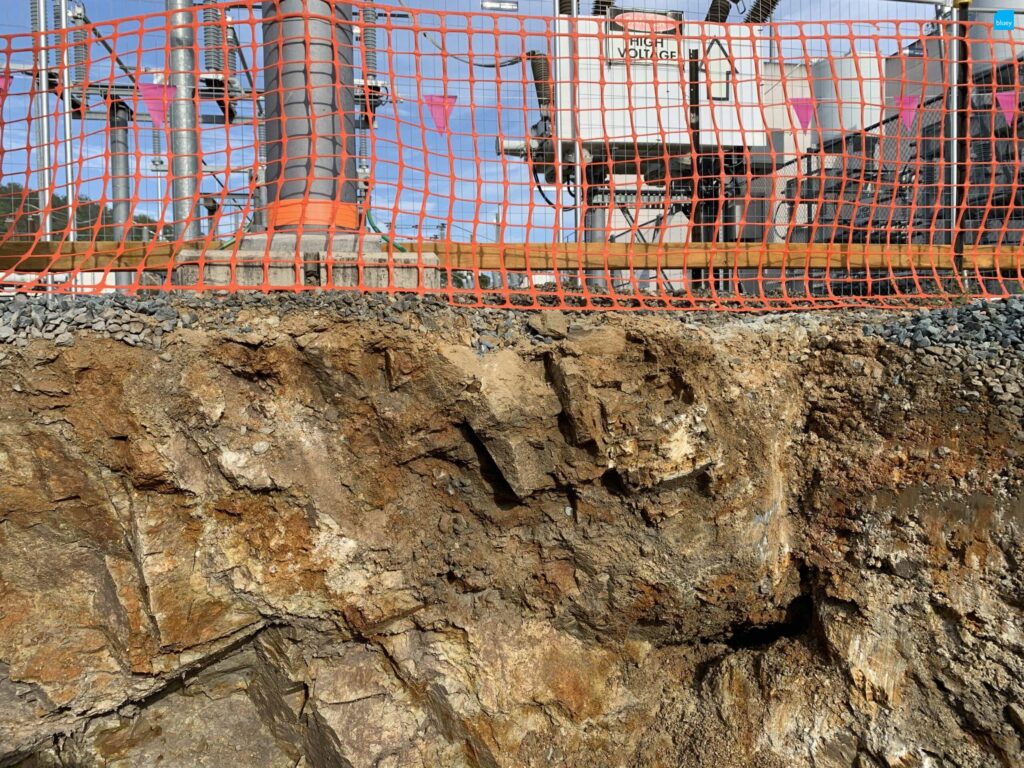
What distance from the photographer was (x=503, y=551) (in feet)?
10.0

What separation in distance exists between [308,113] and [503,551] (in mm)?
2371

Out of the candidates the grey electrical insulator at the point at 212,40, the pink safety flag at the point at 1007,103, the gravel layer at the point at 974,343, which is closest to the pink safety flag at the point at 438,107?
the grey electrical insulator at the point at 212,40

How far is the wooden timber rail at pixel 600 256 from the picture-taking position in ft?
11.4

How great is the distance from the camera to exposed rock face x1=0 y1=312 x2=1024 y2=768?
270 cm

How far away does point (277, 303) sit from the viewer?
2.85m

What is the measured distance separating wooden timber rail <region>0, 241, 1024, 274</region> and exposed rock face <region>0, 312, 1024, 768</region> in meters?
0.84

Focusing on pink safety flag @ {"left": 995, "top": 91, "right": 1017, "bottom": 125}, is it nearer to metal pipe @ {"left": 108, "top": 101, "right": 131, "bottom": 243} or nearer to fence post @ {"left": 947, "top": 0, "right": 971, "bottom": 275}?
fence post @ {"left": 947, "top": 0, "right": 971, "bottom": 275}

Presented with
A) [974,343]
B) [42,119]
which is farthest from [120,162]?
[974,343]

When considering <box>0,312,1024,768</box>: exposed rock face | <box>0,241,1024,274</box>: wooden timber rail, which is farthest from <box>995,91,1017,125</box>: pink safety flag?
<box>0,312,1024,768</box>: exposed rock face

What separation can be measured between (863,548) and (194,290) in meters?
3.36

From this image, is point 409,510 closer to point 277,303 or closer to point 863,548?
point 277,303

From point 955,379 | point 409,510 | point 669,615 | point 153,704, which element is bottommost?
point 153,704

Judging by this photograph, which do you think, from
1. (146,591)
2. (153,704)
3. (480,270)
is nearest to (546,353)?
(480,270)

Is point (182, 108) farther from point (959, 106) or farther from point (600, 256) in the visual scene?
point (959, 106)
